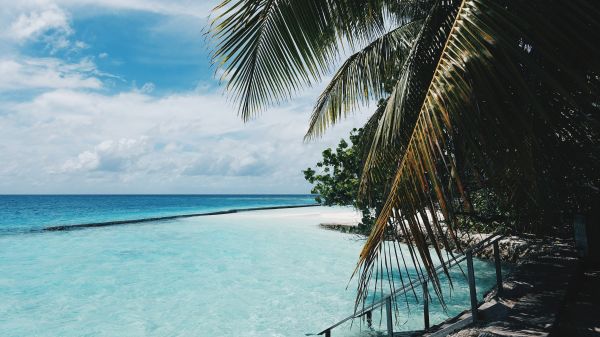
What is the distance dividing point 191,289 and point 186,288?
25 cm

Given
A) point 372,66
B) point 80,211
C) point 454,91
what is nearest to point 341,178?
point 372,66

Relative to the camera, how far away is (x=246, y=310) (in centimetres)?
998

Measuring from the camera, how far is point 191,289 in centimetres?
1239

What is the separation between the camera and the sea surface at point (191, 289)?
8.98 metres

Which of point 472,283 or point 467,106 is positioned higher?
point 467,106

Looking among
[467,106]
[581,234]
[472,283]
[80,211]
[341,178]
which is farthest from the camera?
[80,211]

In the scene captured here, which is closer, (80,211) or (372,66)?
(372,66)

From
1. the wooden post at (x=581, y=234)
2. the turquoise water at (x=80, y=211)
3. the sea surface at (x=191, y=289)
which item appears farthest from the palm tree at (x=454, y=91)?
the turquoise water at (x=80, y=211)

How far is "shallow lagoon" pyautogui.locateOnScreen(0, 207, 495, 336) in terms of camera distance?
905 centimetres

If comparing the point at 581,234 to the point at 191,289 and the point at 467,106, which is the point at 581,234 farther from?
the point at 191,289

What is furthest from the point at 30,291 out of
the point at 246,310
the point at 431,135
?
the point at 431,135

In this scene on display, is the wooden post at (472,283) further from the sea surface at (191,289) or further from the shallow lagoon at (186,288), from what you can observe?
the shallow lagoon at (186,288)

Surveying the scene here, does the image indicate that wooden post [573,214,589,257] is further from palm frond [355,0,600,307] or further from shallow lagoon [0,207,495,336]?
palm frond [355,0,600,307]

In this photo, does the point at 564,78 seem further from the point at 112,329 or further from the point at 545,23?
the point at 112,329
